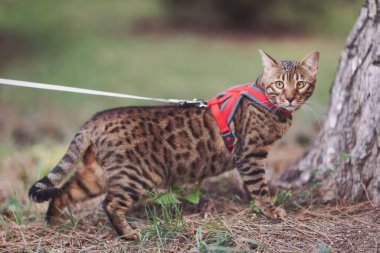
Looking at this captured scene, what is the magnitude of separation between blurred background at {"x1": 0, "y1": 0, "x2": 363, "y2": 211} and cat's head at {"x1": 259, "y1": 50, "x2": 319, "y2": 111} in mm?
2144

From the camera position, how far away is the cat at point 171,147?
3.48m

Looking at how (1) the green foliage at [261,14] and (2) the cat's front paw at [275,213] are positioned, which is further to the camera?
(1) the green foliage at [261,14]

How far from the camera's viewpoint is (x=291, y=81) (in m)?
3.54

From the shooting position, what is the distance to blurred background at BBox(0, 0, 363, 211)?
22.0 feet

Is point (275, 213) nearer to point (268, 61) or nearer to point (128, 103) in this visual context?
point (268, 61)

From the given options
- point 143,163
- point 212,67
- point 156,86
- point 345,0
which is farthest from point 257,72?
point 143,163

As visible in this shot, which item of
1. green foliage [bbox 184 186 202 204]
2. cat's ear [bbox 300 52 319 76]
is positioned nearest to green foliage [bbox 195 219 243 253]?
green foliage [bbox 184 186 202 204]

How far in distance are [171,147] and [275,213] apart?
2.88 ft

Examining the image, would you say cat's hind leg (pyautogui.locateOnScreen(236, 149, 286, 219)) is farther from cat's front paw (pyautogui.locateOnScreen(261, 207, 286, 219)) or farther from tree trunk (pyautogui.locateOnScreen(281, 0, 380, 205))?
tree trunk (pyautogui.locateOnScreen(281, 0, 380, 205))

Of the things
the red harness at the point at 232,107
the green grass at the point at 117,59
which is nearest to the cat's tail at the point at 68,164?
the red harness at the point at 232,107

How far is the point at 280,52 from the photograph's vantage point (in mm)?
10312

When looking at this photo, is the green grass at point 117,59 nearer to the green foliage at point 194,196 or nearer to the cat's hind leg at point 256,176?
the green foliage at point 194,196

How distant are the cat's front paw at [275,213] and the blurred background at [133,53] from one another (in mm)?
1944

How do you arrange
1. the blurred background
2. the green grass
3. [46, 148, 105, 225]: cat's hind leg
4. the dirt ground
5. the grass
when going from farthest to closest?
the green grass < the blurred background < [46, 148, 105, 225]: cat's hind leg < the grass < the dirt ground
